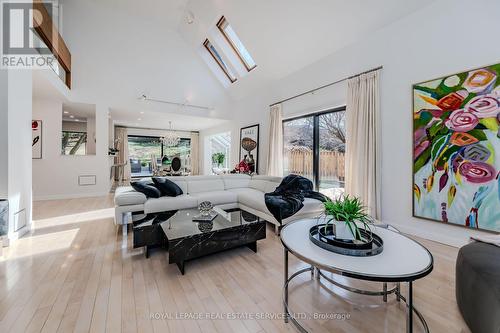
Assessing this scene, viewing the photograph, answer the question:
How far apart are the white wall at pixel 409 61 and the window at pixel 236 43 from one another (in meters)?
2.40

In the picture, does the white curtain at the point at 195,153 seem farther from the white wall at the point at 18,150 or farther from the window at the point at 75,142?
the white wall at the point at 18,150

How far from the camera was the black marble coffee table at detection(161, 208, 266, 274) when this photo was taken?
193 cm

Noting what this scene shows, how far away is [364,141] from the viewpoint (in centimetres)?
337

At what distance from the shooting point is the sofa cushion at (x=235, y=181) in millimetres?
4414

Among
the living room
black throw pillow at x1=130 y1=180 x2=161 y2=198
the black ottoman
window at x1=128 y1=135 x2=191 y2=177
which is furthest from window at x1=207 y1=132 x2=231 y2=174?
the black ottoman

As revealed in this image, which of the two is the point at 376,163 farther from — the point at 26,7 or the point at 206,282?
the point at 26,7

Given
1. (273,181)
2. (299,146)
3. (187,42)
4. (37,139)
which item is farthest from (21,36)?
(299,146)

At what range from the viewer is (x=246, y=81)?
6.21 m

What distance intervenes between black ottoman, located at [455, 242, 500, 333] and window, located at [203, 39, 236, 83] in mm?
6596

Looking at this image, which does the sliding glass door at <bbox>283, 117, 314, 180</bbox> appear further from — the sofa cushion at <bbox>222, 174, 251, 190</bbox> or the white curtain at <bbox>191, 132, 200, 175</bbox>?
the white curtain at <bbox>191, 132, 200, 175</bbox>

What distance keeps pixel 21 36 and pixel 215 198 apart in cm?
369

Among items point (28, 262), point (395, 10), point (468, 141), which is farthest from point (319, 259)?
point (395, 10)

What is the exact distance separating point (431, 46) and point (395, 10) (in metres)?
0.74

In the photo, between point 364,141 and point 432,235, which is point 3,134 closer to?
point 364,141
